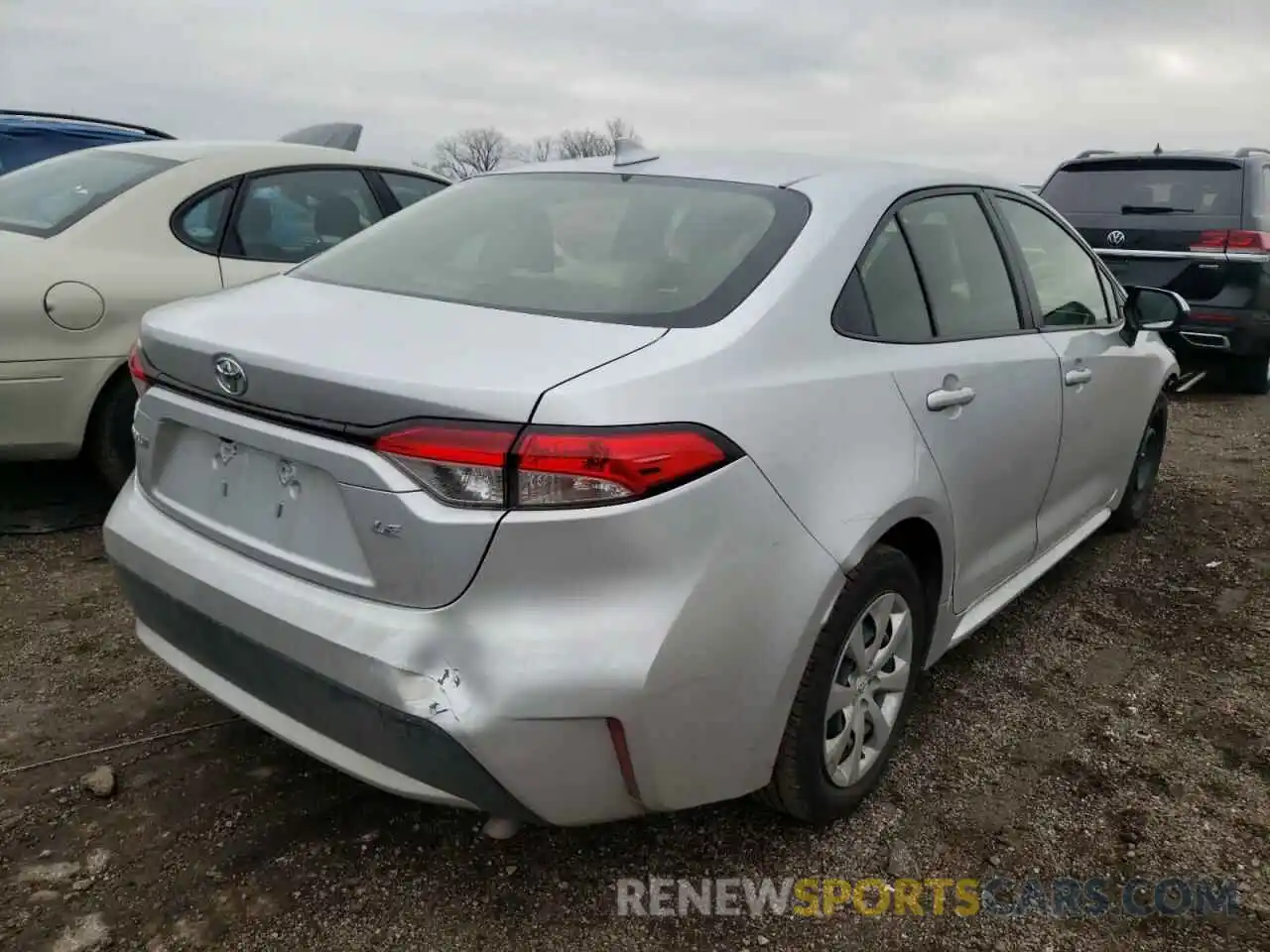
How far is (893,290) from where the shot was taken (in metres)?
2.39

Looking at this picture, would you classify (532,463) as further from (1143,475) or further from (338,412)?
(1143,475)

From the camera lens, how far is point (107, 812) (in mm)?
2309

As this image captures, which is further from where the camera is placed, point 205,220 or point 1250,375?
point 1250,375

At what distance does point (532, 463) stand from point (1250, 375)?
740 centimetres

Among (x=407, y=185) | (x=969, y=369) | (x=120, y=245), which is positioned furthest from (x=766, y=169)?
(x=407, y=185)

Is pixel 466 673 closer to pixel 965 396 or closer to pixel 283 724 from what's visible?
pixel 283 724

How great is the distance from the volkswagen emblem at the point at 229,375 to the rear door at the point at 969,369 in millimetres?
1244

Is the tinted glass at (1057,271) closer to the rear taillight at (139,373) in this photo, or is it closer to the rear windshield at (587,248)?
the rear windshield at (587,248)

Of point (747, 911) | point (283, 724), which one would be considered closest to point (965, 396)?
point (747, 911)

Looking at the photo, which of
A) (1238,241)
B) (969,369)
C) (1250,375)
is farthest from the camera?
(1250,375)

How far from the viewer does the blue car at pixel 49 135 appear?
7.46m

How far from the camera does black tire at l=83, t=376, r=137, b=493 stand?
3.74 m

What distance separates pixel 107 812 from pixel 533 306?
153cm

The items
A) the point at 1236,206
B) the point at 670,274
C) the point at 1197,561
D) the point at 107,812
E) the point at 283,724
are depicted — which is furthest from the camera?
the point at 1236,206
